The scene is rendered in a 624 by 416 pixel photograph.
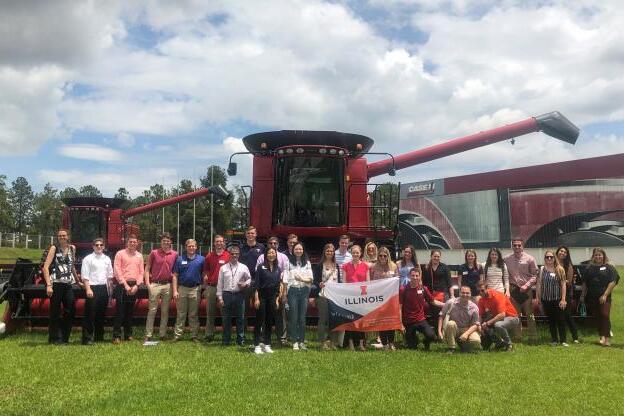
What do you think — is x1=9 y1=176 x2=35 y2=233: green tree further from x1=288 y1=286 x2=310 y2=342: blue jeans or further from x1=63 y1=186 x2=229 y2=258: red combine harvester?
x1=288 y1=286 x2=310 y2=342: blue jeans

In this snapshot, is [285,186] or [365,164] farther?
[365,164]

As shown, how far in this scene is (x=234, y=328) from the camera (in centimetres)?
1088

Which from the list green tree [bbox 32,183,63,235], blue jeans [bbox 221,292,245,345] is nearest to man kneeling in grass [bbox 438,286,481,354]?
blue jeans [bbox 221,292,245,345]

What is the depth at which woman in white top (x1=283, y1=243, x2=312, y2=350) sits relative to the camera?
31.0ft

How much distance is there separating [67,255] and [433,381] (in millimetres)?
6475

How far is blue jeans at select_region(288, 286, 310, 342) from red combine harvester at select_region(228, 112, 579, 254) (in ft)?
8.73

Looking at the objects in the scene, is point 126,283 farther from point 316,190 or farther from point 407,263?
point 407,263

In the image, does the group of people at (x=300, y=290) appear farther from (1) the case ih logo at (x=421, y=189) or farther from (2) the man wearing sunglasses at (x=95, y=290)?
(1) the case ih logo at (x=421, y=189)

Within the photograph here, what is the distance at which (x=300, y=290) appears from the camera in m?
9.53

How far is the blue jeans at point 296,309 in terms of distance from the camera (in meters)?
9.43

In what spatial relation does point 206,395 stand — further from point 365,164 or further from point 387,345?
point 365,164

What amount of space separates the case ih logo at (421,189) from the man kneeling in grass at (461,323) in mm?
60696

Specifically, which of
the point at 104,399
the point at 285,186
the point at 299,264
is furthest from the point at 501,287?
the point at 104,399

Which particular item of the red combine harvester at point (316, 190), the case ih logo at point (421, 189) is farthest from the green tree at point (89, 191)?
the red combine harvester at point (316, 190)
